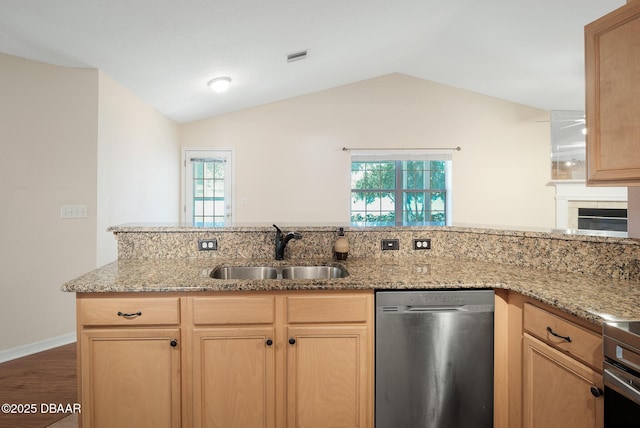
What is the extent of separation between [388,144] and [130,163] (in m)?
3.43

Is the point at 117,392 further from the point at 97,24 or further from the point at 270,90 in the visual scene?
the point at 270,90

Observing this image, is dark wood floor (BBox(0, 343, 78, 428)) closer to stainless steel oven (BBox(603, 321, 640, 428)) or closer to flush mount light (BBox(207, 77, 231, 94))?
stainless steel oven (BBox(603, 321, 640, 428))

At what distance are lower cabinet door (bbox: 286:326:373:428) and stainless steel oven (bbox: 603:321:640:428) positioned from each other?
0.80 m

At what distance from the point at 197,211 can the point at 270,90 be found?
2106mm

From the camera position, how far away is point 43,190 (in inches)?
105

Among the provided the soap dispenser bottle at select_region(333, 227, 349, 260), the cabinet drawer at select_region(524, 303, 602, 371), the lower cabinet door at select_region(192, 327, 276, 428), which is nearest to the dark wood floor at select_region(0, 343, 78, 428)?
the lower cabinet door at select_region(192, 327, 276, 428)

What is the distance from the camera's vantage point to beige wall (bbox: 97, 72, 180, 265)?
9.50ft

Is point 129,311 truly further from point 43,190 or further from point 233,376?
point 43,190

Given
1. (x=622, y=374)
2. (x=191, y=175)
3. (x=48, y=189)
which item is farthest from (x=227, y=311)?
(x=191, y=175)

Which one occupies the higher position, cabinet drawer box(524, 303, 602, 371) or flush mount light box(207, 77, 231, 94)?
flush mount light box(207, 77, 231, 94)

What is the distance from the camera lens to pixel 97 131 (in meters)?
2.80

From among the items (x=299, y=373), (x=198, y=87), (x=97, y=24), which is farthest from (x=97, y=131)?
(x=299, y=373)

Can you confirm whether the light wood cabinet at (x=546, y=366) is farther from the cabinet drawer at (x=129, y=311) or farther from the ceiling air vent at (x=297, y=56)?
the ceiling air vent at (x=297, y=56)

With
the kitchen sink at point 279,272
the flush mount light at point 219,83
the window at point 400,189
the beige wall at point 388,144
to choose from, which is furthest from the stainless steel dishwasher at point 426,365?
the window at point 400,189
